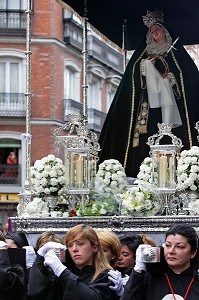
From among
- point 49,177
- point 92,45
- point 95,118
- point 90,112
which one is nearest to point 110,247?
point 49,177

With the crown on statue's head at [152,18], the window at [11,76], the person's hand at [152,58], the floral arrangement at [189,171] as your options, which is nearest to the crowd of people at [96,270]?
the floral arrangement at [189,171]

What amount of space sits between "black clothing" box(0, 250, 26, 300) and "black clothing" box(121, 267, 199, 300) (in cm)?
100

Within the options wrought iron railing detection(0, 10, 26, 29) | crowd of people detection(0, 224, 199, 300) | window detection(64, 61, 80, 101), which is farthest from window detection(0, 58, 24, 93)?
crowd of people detection(0, 224, 199, 300)

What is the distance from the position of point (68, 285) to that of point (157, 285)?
574 millimetres

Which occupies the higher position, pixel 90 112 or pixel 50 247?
pixel 90 112

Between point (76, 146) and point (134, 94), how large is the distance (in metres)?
2.46

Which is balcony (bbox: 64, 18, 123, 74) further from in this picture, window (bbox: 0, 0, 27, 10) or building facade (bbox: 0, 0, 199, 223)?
window (bbox: 0, 0, 27, 10)

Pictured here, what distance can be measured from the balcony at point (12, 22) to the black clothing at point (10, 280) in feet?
83.9

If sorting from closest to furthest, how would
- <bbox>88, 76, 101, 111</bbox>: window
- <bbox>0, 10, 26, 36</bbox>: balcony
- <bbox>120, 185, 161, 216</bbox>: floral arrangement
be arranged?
<bbox>120, 185, 161, 216</bbox>: floral arrangement, <bbox>0, 10, 26, 36</bbox>: balcony, <bbox>88, 76, 101, 111</bbox>: window

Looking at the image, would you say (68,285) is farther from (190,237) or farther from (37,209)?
(37,209)

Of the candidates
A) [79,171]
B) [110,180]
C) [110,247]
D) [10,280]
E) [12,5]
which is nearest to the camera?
[10,280]

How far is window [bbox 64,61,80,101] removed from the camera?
108ft

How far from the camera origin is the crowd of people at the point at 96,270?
6.17m

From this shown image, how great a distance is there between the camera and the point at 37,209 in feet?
42.4
